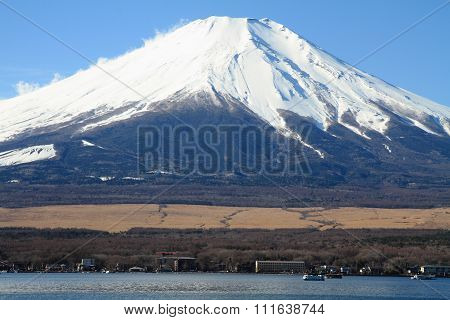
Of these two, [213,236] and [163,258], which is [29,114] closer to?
[213,236]

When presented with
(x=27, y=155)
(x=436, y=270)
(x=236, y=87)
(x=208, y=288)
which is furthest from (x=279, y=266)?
(x=236, y=87)

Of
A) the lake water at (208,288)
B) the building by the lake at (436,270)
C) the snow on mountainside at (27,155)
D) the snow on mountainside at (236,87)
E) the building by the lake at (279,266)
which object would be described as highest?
the snow on mountainside at (236,87)

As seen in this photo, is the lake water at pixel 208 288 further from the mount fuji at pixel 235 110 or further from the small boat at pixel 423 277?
the mount fuji at pixel 235 110

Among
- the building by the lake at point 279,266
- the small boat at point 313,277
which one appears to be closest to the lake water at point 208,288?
the small boat at point 313,277

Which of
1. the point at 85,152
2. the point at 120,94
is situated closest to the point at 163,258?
the point at 85,152

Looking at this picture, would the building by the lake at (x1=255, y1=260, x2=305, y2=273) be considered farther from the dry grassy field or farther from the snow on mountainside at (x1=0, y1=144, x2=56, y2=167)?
the snow on mountainside at (x1=0, y1=144, x2=56, y2=167)

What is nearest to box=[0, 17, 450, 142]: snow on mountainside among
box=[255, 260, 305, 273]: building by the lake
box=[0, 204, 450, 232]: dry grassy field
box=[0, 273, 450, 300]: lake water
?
box=[0, 204, 450, 232]: dry grassy field

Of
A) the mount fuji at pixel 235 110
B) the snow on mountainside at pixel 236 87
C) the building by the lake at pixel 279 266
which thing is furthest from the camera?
the snow on mountainside at pixel 236 87
